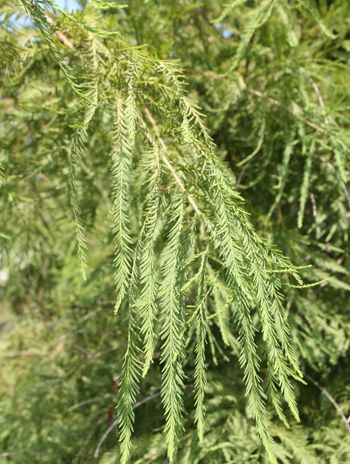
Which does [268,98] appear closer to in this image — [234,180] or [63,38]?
[234,180]

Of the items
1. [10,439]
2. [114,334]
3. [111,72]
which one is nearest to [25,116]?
[111,72]

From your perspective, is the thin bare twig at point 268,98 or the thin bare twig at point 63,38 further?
the thin bare twig at point 268,98

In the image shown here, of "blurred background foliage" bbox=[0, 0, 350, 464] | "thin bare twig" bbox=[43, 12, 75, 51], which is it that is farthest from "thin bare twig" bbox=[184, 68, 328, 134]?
"thin bare twig" bbox=[43, 12, 75, 51]

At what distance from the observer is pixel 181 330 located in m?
0.74

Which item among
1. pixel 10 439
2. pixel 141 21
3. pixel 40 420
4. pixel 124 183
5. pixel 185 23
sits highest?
pixel 185 23

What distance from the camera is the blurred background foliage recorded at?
115 centimetres

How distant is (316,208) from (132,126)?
0.86 m

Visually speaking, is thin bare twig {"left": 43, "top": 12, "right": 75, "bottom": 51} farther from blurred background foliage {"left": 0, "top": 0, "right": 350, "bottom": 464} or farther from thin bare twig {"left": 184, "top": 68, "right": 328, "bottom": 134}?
thin bare twig {"left": 184, "top": 68, "right": 328, "bottom": 134}

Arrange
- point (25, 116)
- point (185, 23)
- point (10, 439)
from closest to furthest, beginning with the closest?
point (25, 116), point (185, 23), point (10, 439)

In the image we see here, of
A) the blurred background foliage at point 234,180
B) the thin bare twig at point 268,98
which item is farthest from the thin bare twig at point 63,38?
the thin bare twig at point 268,98

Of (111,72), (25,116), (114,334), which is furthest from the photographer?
(114,334)

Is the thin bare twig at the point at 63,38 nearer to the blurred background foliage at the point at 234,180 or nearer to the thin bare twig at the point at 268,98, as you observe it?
the blurred background foliage at the point at 234,180

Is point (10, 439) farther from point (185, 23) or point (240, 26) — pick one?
point (240, 26)

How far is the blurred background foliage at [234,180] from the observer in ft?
3.76
